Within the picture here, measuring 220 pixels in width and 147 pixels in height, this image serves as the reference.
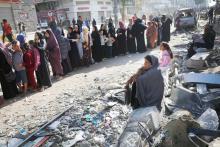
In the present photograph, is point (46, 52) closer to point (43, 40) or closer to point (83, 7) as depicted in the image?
point (43, 40)

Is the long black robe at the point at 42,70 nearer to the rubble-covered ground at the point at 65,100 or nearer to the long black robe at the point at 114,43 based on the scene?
the rubble-covered ground at the point at 65,100

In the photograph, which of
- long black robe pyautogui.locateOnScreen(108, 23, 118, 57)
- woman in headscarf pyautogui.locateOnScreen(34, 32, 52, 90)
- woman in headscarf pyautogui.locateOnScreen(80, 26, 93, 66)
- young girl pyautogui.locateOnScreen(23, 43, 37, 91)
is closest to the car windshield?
long black robe pyautogui.locateOnScreen(108, 23, 118, 57)

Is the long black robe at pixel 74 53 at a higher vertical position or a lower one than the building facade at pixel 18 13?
lower

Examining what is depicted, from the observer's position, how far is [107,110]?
20.4ft

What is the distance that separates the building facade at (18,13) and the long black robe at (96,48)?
17.2 metres

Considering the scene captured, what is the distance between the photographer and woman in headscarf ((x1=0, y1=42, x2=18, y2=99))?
7484mm

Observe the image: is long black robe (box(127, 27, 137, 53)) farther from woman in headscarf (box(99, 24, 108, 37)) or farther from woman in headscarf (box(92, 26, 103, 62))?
woman in headscarf (box(92, 26, 103, 62))

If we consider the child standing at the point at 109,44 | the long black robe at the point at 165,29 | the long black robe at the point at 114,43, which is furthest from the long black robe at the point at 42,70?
the long black robe at the point at 165,29

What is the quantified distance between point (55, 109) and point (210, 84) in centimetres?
338

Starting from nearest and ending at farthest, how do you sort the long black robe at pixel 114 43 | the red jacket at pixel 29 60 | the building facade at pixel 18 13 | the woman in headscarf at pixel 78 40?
the red jacket at pixel 29 60 < the woman in headscarf at pixel 78 40 < the long black robe at pixel 114 43 < the building facade at pixel 18 13

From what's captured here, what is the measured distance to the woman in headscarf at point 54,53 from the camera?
351 inches

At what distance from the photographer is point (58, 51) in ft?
30.1

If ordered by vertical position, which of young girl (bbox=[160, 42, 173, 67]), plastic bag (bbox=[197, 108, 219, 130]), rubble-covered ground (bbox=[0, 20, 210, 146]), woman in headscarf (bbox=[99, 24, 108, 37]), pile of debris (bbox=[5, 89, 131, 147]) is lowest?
rubble-covered ground (bbox=[0, 20, 210, 146])

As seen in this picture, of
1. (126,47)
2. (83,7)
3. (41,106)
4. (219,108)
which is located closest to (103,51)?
(126,47)
